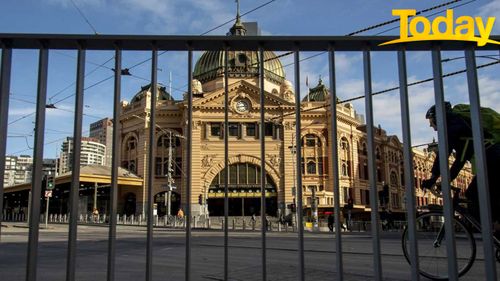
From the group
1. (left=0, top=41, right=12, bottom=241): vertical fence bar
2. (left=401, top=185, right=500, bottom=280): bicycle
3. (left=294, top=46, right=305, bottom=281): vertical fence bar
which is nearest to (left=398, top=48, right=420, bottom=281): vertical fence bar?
(left=294, top=46, right=305, bottom=281): vertical fence bar

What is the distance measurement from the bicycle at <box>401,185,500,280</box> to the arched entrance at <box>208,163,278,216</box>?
51.4 meters

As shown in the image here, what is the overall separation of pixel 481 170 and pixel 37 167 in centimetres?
363

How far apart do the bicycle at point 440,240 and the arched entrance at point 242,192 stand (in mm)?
51397

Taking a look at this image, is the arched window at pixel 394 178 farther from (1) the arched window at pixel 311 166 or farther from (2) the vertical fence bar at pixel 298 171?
(2) the vertical fence bar at pixel 298 171

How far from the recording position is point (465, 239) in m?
5.33

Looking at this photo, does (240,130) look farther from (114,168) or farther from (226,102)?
(114,168)

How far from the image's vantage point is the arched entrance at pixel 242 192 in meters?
57.2

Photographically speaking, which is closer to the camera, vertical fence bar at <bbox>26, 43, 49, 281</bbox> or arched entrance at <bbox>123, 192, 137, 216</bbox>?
vertical fence bar at <bbox>26, 43, 49, 281</bbox>

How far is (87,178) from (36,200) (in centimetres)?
4817

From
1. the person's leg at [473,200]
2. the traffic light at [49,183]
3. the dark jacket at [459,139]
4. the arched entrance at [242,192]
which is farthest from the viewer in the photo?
the arched entrance at [242,192]

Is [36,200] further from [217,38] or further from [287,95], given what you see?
[287,95]

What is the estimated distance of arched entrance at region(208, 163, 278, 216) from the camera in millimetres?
57219

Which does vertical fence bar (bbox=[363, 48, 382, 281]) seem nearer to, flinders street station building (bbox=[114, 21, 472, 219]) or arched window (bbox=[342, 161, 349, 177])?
flinders street station building (bbox=[114, 21, 472, 219])

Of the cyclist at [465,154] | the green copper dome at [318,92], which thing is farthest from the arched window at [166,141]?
the cyclist at [465,154]
